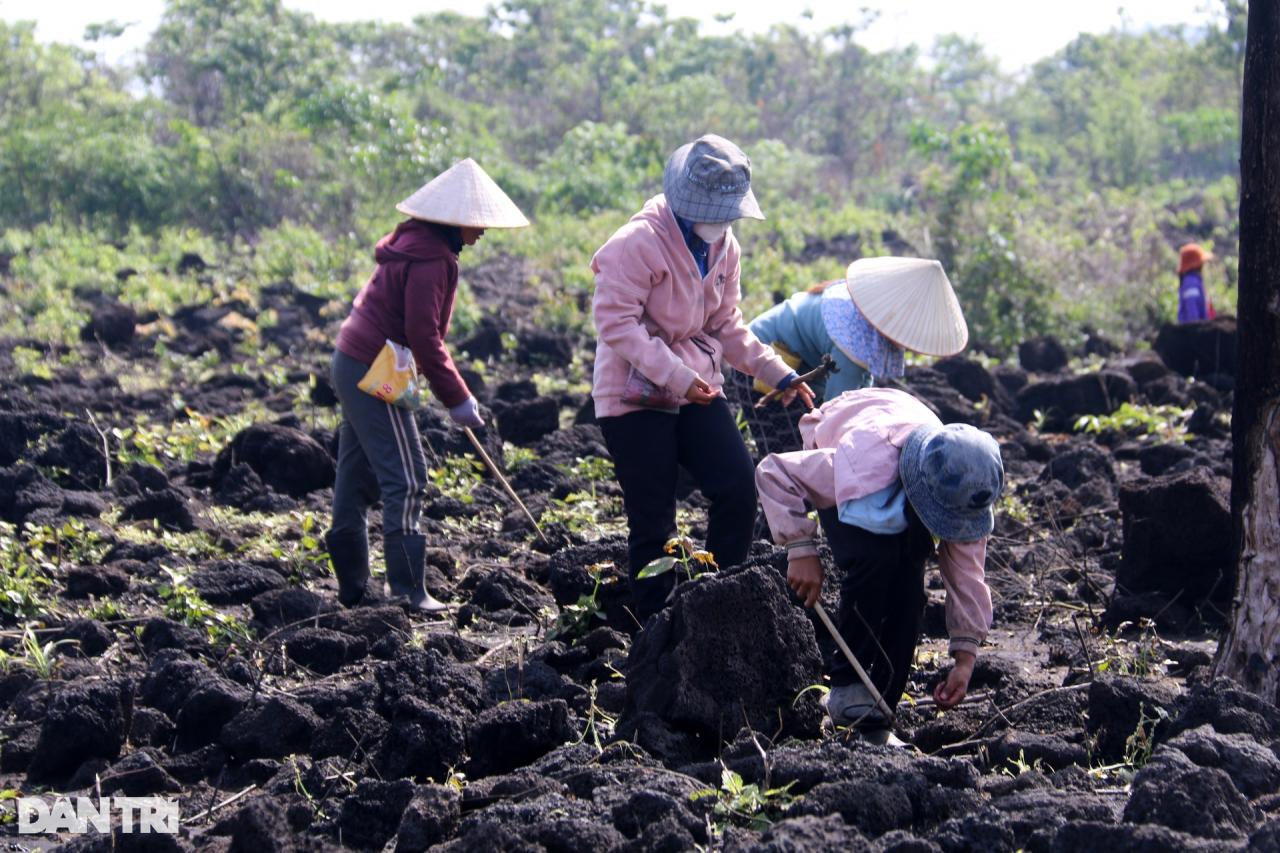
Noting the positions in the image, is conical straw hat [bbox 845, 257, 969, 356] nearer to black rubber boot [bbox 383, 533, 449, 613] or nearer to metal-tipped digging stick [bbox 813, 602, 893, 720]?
metal-tipped digging stick [bbox 813, 602, 893, 720]

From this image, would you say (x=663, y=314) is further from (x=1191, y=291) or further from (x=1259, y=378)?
(x=1191, y=291)

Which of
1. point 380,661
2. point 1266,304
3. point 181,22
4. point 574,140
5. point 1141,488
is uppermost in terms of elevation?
point 181,22

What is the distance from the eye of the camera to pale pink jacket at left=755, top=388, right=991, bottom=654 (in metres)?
4.20

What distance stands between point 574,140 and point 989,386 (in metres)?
11.3

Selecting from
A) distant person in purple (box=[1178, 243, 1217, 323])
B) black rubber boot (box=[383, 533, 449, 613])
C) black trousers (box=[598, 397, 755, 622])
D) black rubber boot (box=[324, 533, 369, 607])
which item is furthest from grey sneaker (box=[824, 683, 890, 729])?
distant person in purple (box=[1178, 243, 1217, 323])

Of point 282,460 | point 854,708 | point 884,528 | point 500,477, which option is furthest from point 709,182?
point 282,460

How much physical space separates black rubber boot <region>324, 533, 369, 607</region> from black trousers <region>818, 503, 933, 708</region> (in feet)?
8.07

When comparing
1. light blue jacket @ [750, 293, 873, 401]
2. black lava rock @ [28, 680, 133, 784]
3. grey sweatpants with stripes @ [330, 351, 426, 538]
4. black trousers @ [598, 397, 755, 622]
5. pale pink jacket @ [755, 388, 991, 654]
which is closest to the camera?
pale pink jacket @ [755, 388, 991, 654]

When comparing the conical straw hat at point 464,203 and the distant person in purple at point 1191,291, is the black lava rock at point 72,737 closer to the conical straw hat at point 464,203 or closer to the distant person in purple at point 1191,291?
the conical straw hat at point 464,203

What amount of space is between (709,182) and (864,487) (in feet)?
3.83

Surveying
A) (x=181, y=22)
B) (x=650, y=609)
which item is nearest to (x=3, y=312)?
(x=650, y=609)

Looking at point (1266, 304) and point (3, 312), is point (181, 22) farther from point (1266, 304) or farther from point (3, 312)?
point (1266, 304)

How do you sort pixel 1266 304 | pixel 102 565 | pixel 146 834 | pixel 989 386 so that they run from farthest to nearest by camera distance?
pixel 989 386 → pixel 102 565 → pixel 1266 304 → pixel 146 834

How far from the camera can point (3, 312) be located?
43.5ft
